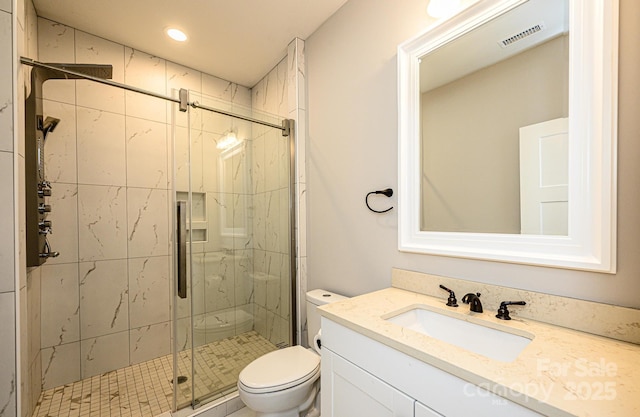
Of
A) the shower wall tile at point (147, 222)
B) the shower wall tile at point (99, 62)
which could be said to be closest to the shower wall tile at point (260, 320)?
the shower wall tile at point (147, 222)

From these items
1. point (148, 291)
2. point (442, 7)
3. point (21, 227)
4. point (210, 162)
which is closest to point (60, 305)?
point (148, 291)

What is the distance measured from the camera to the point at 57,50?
1.92m

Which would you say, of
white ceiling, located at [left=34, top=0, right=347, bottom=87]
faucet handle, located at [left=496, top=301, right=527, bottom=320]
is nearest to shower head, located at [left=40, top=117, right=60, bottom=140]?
white ceiling, located at [left=34, top=0, right=347, bottom=87]

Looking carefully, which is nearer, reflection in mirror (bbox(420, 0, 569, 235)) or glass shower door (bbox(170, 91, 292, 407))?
reflection in mirror (bbox(420, 0, 569, 235))

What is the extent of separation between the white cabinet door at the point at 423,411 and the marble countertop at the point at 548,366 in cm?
13

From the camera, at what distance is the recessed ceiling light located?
6.55 feet

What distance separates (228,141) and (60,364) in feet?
6.52

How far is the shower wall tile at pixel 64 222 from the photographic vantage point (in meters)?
1.90

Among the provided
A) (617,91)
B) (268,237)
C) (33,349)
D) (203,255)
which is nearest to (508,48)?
(617,91)

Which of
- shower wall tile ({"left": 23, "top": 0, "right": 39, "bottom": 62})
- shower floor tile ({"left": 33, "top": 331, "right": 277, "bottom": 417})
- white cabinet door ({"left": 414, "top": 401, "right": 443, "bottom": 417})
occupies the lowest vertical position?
shower floor tile ({"left": 33, "top": 331, "right": 277, "bottom": 417})

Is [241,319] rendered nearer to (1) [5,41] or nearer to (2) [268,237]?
(2) [268,237]

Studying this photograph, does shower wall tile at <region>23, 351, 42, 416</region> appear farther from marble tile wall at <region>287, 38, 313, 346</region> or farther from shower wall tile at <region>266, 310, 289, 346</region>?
marble tile wall at <region>287, 38, 313, 346</region>

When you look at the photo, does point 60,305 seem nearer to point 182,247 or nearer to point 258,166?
point 182,247

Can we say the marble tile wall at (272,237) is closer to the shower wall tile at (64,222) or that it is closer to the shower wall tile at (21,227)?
the shower wall tile at (21,227)
